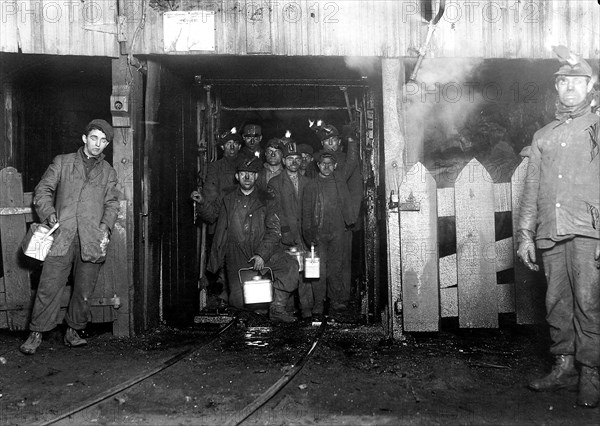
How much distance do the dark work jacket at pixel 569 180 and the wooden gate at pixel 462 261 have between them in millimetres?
1641

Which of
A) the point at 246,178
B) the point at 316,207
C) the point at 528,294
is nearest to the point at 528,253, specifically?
the point at 528,294

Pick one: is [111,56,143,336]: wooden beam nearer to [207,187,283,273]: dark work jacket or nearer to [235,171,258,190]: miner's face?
[207,187,283,273]: dark work jacket

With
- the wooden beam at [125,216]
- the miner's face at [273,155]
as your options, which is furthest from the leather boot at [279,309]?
the miner's face at [273,155]

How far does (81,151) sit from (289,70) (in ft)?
11.9

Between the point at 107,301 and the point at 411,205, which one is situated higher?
the point at 411,205

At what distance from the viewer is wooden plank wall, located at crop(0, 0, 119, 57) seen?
21.7ft

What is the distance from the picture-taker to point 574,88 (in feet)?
15.0

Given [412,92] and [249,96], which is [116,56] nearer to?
[412,92]

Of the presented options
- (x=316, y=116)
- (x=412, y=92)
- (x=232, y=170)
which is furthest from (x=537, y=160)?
(x=316, y=116)

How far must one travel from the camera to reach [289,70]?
28.1 feet

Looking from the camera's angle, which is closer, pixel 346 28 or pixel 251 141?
pixel 346 28

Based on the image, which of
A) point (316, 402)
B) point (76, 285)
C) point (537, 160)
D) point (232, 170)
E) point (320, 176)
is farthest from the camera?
point (232, 170)

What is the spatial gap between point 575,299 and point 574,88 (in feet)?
5.82

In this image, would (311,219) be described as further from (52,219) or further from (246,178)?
(52,219)
